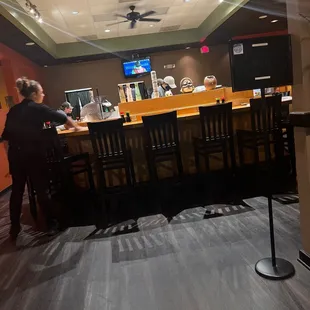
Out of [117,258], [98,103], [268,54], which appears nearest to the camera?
[268,54]

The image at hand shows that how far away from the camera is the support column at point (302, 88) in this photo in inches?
67.1

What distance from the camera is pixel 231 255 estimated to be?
2238 millimetres

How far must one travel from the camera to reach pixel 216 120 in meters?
3.86

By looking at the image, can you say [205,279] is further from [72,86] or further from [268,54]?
[72,86]

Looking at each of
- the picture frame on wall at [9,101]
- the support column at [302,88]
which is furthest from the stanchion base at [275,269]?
the picture frame on wall at [9,101]

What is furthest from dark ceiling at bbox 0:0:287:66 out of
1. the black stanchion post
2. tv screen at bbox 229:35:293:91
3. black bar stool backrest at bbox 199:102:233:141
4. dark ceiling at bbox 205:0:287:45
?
the black stanchion post

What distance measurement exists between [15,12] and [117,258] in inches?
168

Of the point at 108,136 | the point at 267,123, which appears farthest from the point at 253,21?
the point at 108,136

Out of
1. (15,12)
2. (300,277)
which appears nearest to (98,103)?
(15,12)

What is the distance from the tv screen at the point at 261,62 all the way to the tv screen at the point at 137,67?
7.11 metres

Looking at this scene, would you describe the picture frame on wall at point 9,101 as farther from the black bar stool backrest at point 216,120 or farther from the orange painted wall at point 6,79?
the black bar stool backrest at point 216,120

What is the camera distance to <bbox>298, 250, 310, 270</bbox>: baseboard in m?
1.96

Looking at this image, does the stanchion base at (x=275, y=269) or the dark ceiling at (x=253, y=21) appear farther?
the dark ceiling at (x=253, y=21)

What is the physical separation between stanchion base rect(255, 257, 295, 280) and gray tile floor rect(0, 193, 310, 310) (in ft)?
0.13
